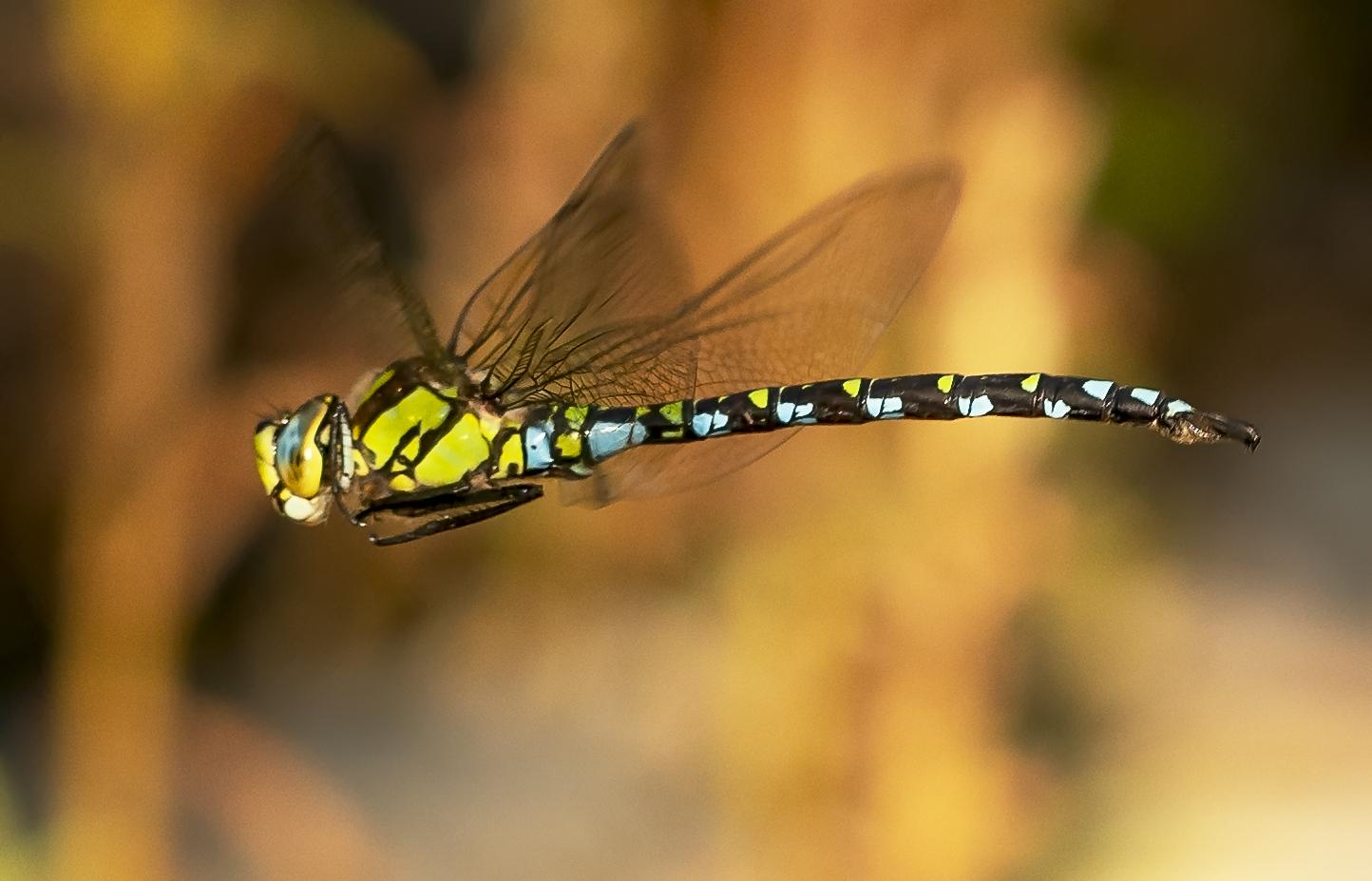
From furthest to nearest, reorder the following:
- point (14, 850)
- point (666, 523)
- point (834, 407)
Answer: point (666, 523) < point (14, 850) < point (834, 407)

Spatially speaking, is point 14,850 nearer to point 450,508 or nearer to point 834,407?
point 450,508

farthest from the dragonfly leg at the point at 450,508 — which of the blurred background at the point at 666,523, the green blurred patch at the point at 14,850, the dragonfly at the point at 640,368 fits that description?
the green blurred patch at the point at 14,850

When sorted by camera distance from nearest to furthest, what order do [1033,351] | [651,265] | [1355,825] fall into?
[651,265]
[1033,351]
[1355,825]

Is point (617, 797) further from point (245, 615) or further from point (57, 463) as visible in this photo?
point (57, 463)

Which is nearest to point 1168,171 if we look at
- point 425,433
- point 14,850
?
point 425,433

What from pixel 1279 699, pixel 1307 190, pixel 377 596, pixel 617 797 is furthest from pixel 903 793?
pixel 1307 190

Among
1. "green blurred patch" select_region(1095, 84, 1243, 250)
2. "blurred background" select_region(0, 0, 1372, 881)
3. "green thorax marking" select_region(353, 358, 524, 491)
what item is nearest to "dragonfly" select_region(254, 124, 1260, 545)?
"green thorax marking" select_region(353, 358, 524, 491)

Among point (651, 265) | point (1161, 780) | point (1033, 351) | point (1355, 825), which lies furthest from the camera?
point (1161, 780)

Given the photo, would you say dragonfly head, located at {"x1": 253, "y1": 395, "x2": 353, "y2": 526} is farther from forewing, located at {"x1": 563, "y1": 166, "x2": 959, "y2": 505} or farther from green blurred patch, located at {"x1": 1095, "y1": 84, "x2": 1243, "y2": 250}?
green blurred patch, located at {"x1": 1095, "y1": 84, "x2": 1243, "y2": 250}
